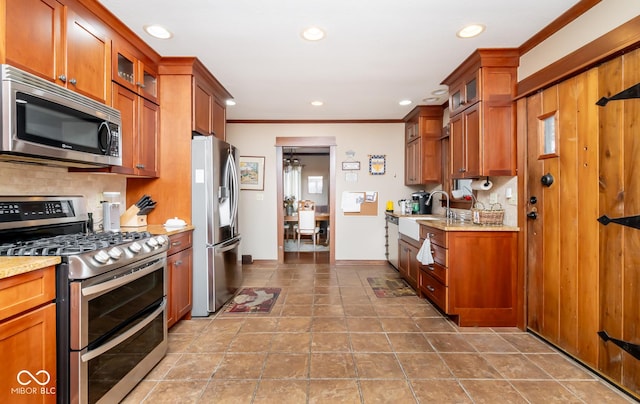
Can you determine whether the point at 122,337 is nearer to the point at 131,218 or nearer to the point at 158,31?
the point at 131,218

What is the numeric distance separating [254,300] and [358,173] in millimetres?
2708

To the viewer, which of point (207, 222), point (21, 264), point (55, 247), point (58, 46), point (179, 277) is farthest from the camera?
point (207, 222)

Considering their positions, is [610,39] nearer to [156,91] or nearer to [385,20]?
[385,20]

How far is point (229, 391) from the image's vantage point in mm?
1772

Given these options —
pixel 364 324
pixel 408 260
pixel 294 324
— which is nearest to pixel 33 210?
pixel 294 324

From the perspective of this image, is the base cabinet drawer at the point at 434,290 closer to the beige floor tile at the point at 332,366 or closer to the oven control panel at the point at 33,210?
the beige floor tile at the point at 332,366

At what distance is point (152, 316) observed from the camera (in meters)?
1.92

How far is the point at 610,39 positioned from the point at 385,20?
1.36m

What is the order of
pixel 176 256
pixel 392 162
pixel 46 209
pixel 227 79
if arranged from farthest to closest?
pixel 392 162
pixel 227 79
pixel 176 256
pixel 46 209

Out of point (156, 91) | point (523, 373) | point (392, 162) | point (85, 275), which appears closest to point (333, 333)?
point (523, 373)

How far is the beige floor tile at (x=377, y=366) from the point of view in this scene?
1925mm

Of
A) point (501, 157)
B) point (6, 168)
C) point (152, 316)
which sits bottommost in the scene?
point (152, 316)

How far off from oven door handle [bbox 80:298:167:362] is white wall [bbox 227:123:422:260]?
120 inches

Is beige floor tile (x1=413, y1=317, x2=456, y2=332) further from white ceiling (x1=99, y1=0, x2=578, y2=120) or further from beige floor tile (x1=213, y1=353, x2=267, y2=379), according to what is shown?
white ceiling (x1=99, y1=0, x2=578, y2=120)
